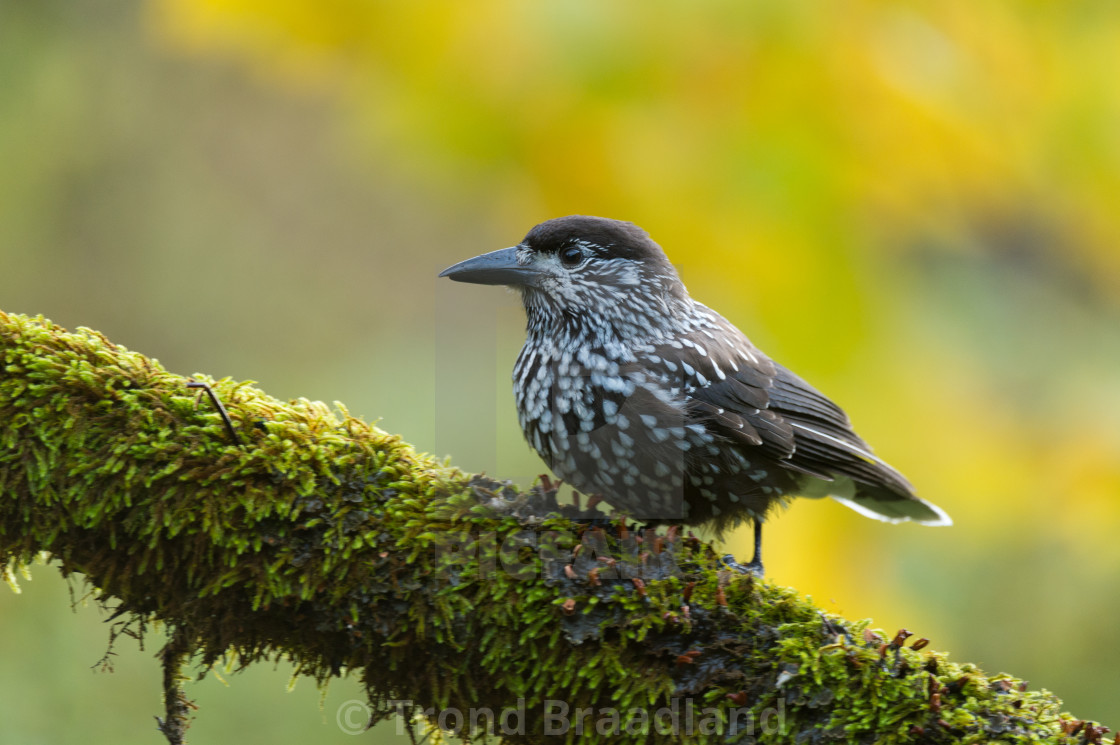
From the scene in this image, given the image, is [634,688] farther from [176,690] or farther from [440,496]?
[176,690]

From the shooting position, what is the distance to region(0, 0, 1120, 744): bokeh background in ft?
9.37

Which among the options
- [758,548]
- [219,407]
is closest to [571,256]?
[758,548]

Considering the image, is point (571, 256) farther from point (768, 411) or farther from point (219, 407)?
point (219, 407)

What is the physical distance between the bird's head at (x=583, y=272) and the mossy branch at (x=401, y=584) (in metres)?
1.24

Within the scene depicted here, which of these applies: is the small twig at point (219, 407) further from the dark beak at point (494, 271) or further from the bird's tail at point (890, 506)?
the bird's tail at point (890, 506)

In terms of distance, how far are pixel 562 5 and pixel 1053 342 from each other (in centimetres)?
311

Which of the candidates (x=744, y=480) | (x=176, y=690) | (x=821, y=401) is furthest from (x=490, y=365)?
(x=176, y=690)

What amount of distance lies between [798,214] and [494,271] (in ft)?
3.90

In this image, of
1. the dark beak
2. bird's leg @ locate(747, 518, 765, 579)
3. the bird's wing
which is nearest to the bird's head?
the dark beak

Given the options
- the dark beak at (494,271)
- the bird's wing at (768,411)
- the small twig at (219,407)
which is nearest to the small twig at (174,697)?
the small twig at (219,407)

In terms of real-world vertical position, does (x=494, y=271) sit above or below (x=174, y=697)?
above

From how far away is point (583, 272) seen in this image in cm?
366

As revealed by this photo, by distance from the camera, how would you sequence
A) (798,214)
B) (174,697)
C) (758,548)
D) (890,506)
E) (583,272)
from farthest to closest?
(890,506), (583,272), (758,548), (798,214), (174,697)

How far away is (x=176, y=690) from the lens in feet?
8.75
